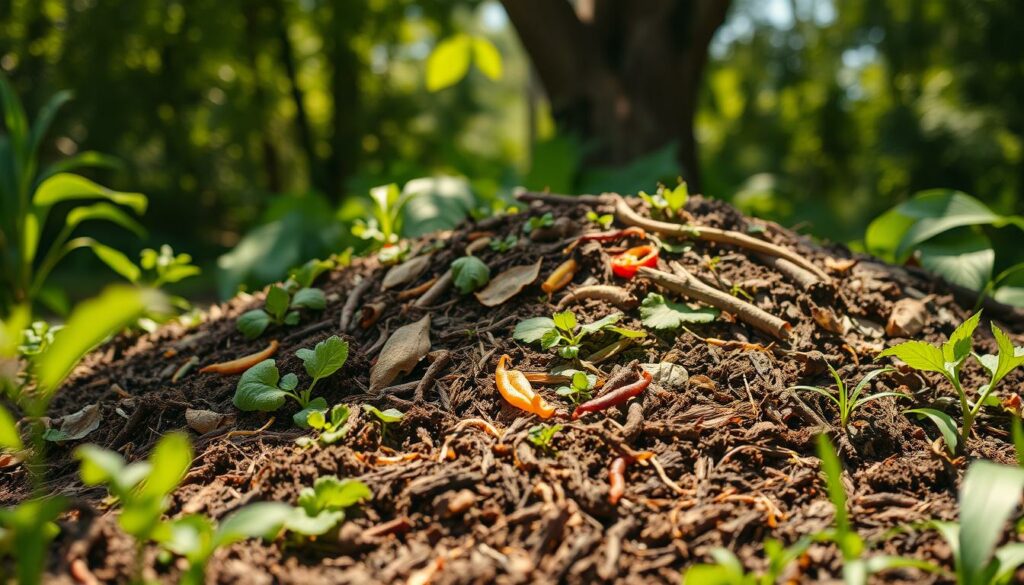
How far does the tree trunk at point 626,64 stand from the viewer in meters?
4.42

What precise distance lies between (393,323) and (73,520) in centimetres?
93

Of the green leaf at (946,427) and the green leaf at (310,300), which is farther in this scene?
the green leaf at (310,300)

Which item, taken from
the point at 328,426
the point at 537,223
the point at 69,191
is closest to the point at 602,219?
the point at 537,223

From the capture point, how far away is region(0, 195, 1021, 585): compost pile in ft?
4.24

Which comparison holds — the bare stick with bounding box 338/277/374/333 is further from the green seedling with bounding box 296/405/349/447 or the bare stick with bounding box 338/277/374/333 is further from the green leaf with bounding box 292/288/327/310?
the green seedling with bounding box 296/405/349/447

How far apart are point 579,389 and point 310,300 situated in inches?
37.6

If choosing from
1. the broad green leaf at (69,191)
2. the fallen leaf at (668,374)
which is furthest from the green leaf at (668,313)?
the broad green leaf at (69,191)

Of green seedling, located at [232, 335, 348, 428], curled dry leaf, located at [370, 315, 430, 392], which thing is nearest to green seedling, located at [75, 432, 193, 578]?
green seedling, located at [232, 335, 348, 428]

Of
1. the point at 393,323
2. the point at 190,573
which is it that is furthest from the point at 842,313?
the point at 190,573

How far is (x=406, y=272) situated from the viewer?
2.29 metres

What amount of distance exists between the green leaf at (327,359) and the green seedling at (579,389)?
1.69 feet

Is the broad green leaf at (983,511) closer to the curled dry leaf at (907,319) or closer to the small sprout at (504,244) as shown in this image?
the curled dry leaf at (907,319)

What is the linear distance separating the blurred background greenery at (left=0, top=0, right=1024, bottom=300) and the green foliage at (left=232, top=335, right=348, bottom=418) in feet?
5.00

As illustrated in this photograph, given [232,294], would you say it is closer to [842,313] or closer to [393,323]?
[393,323]
